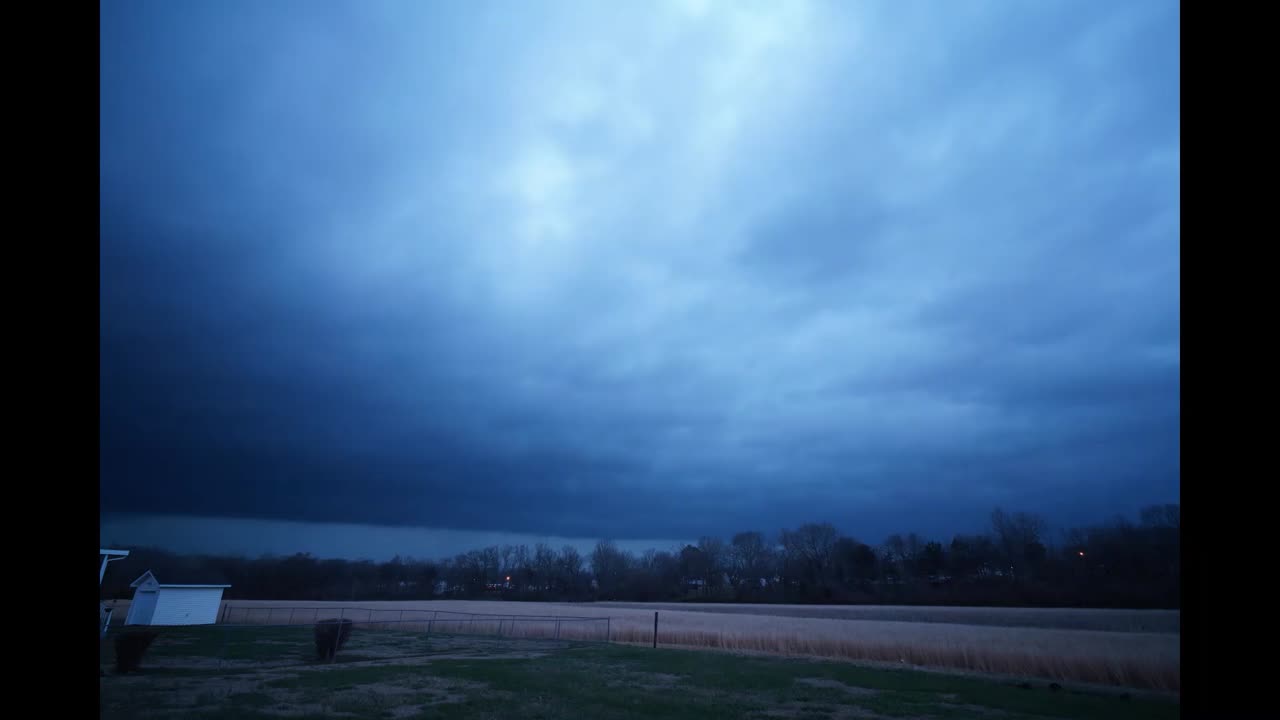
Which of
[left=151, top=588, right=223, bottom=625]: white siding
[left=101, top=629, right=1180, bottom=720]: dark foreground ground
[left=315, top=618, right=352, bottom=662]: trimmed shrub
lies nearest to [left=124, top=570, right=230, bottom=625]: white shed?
[left=151, top=588, right=223, bottom=625]: white siding

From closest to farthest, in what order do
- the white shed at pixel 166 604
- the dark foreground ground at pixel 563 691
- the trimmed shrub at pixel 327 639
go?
the dark foreground ground at pixel 563 691
the trimmed shrub at pixel 327 639
the white shed at pixel 166 604

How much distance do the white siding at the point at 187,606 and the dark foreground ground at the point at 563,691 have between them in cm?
1433

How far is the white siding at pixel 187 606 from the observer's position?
32.4 m

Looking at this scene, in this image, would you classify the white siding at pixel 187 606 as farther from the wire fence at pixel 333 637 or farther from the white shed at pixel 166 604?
the wire fence at pixel 333 637

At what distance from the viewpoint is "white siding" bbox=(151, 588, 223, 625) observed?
106ft

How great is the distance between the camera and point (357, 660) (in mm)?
19688

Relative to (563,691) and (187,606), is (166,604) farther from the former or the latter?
(563,691)

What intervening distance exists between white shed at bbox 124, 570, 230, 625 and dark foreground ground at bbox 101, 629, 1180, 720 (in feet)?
47.0

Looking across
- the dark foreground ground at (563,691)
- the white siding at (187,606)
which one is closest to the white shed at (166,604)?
the white siding at (187,606)
